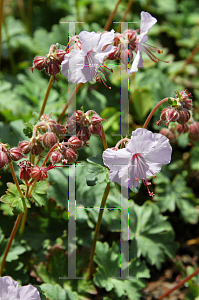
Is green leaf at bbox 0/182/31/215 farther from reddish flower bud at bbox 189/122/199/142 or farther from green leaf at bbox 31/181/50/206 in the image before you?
reddish flower bud at bbox 189/122/199/142

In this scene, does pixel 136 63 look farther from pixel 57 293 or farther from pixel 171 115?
pixel 57 293

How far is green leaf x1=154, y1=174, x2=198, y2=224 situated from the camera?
2949mm

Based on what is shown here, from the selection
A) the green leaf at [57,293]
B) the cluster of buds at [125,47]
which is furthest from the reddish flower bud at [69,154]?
the green leaf at [57,293]

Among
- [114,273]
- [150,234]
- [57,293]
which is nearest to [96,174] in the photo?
[57,293]

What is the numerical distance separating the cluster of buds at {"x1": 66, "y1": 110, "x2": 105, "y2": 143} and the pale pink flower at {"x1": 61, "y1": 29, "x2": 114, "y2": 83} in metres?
0.20

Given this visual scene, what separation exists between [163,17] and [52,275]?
11.8ft

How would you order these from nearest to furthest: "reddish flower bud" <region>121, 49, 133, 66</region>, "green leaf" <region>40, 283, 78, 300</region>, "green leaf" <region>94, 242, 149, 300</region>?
1. "reddish flower bud" <region>121, 49, 133, 66</region>
2. "green leaf" <region>40, 283, 78, 300</region>
3. "green leaf" <region>94, 242, 149, 300</region>

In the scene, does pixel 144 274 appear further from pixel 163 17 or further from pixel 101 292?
pixel 163 17

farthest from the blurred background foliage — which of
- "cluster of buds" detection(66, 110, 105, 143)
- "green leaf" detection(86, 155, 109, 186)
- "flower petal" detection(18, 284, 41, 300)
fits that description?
"cluster of buds" detection(66, 110, 105, 143)

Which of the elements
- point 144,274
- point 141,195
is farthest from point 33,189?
point 141,195

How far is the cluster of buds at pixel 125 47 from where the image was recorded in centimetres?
194

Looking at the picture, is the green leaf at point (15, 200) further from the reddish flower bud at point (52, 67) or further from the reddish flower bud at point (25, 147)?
the reddish flower bud at point (52, 67)

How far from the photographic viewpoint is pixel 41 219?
8.41 feet

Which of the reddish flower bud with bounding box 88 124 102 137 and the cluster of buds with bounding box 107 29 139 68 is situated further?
the cluster of buds with bounding box 107 29 139 68
